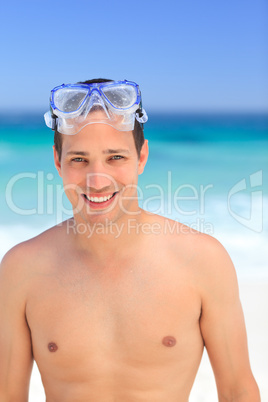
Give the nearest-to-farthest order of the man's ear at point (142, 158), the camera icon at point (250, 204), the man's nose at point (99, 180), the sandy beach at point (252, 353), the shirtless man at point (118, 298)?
the man's nose at point (99, 180) < the shirtless man at point (118, 298) < the man's ear at point (142, 158) < the sandy beach at point (252, 353) < the camera icon at point (250, 204)

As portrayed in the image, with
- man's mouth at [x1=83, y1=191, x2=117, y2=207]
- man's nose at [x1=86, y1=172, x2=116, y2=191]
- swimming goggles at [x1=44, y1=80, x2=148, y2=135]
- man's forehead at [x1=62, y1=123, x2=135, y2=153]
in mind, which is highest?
swimming goggles at [x1=44, y1=80, x2=148, y2=135]

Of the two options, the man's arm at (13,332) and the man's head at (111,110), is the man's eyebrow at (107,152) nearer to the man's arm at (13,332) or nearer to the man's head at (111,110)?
the man's head at (111,110)

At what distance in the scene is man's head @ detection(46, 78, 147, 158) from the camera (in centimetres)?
218

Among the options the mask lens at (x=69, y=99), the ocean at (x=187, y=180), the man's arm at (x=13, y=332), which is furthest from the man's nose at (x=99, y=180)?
the ocean at (x=187, y=180)

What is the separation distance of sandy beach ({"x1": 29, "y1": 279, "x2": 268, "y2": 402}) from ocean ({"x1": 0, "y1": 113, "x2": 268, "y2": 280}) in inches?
22.3

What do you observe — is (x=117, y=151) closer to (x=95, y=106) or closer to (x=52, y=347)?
(x=95, y=106)

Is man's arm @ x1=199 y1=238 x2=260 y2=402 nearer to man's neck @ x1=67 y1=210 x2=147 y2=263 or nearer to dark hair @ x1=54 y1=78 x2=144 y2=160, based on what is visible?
man's neck @ x1=67 y1=210 x2=147 y2=263

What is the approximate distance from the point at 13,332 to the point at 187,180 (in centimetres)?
818

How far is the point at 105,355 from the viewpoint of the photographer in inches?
89.3

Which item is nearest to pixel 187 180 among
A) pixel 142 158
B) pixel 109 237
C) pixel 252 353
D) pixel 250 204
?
pixel 250 204

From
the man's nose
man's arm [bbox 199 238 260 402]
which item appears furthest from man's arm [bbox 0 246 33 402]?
man's arm [bbox 199 238 260 402]

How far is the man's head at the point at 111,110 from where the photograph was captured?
218 centimetres

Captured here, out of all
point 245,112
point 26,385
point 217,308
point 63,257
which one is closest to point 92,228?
point 63,257

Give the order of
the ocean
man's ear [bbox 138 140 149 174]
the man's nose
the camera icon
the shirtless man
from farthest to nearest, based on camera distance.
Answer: the camera icon
the ocean
man's ear [bbox 138 140 149 174]
the shirtless man
the man's nose
